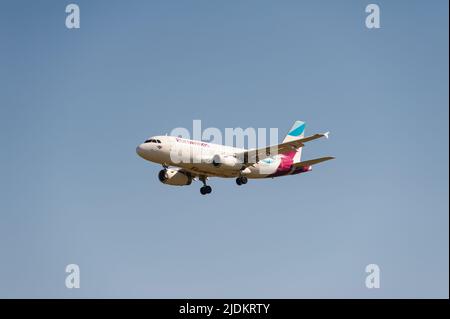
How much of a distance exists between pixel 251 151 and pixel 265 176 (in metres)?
6.93

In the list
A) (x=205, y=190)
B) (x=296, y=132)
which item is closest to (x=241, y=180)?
(x=205, y=190)

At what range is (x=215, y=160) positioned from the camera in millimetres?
81062

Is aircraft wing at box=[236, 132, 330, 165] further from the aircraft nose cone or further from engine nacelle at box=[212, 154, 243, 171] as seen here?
the aircraft nose cone

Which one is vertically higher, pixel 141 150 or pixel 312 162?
pixel 141 150

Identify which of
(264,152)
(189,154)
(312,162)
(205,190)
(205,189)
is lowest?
(205,190)

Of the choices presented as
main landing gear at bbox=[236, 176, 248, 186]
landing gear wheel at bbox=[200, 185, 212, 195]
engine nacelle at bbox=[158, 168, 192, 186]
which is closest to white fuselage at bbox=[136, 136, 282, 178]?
main landing gear at bbox=[236, 176, 248, 186]

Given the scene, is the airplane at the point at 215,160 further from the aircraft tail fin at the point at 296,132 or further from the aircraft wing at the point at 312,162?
the aircraft tail fin at the point at 296,132

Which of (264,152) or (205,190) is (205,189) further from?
(264,152)

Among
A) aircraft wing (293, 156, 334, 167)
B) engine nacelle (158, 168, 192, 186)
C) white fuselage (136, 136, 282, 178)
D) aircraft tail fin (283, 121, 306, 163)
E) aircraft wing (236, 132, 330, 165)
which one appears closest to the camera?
white fuselage (136, 136, 282, 178)

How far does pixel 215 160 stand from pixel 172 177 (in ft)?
21.9

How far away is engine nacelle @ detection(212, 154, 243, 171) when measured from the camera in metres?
81.1

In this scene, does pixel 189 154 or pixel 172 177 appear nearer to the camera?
pixel 189 154

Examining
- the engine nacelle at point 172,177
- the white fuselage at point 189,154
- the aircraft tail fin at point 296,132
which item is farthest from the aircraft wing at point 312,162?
the engine nacelle at point 172,177
